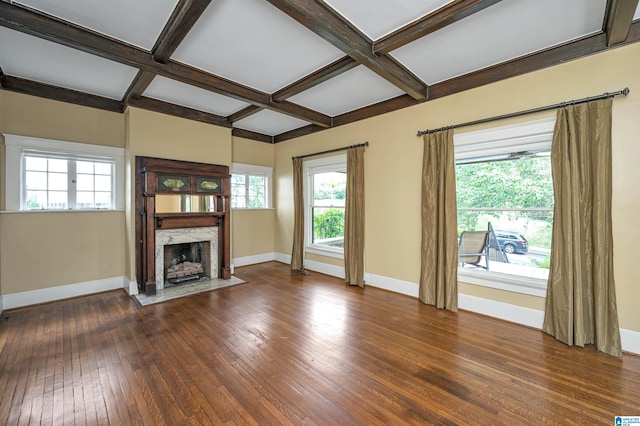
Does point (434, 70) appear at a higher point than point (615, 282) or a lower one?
higher

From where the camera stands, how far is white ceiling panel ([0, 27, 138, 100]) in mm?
2742

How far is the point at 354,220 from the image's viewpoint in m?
4.63

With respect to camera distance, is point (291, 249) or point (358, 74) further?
point (291, 249)

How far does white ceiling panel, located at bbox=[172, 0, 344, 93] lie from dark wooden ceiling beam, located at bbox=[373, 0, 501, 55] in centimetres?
52

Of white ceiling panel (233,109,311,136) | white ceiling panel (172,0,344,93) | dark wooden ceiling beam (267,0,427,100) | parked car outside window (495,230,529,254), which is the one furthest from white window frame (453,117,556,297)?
white ceiling panel (233,109,311,136)

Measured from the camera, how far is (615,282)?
8.36 ft

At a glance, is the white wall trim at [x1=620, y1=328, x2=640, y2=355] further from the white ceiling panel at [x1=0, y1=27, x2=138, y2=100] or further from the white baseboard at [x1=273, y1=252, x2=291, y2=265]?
the white ceiling panel at [x1=0, y1=27, x2=138, y2=100]

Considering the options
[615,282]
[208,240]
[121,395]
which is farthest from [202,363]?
[615,282]

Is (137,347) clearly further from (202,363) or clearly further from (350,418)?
(350,418)

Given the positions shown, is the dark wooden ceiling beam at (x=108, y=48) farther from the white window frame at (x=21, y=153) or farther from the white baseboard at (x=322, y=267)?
the white baseboard at (x=322, y=267)

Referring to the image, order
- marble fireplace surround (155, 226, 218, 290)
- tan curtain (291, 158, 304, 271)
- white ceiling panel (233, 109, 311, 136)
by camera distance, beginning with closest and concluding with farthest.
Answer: marble fireplace surround (155, 226, 218, 290) < white ceiling panel (233, 109, 311, 136) < tan curtain (291, 158, 304, 271)

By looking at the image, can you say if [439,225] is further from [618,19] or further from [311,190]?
[311,190]

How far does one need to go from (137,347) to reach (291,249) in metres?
3.66

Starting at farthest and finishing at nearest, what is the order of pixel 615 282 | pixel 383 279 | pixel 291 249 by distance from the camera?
pixel 291 249
pixel 383 279
pixel 615 282
